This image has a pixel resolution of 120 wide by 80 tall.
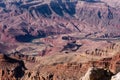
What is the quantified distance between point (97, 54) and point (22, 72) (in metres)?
29.6

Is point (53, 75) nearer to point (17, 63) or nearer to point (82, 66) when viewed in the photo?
point (82, 66)

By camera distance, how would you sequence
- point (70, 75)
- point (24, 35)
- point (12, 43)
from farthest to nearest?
point (24, 35), point (12, 43), point (70, 75)

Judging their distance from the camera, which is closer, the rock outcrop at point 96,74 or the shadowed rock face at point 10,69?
the rock outcrop at point 96,74

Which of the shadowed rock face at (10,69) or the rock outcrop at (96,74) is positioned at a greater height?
the rock outcrop at (96,74)

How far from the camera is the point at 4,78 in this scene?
76688 mm

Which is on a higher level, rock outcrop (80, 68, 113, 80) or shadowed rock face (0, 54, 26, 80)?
rock outcrop (80, 68, 113, 80)

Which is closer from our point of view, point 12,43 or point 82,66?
point 82,66

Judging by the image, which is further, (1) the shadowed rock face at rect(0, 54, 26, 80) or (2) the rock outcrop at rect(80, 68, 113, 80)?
(1) the shadowed rock face at rect(0, 54, 26, 80)

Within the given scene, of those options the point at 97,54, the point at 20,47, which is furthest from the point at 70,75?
the point at 20,47

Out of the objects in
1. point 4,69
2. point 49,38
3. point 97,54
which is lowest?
Result: point 49,38

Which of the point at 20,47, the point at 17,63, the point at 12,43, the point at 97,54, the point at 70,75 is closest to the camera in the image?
the point at 70,75

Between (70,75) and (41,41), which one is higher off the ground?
(70,75)

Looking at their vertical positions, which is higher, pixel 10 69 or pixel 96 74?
pixel 96 74

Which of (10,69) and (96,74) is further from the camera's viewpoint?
(10,69)
